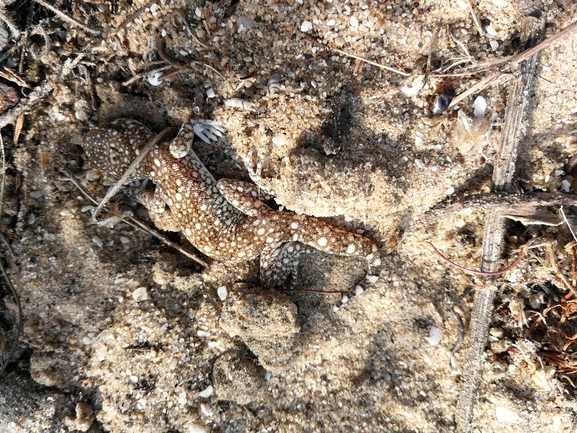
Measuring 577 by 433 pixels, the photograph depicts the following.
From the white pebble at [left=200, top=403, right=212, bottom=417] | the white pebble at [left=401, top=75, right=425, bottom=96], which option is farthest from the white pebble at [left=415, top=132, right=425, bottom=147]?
the white pebble at [left=200, top=403, right=212, bottom=417]

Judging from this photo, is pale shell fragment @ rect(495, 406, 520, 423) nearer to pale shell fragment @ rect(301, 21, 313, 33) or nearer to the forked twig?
the forked twig

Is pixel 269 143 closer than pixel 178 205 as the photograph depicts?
Yes

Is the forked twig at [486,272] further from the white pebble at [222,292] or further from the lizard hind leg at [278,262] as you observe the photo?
the white pebble at [222,292]

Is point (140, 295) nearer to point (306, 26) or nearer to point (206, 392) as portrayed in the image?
point (206, 392)

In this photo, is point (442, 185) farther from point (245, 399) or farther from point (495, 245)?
point (245, 399)

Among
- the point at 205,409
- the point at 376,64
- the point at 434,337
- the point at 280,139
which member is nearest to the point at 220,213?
the point at 280,139

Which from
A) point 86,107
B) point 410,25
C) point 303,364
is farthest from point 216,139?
point 303,364
